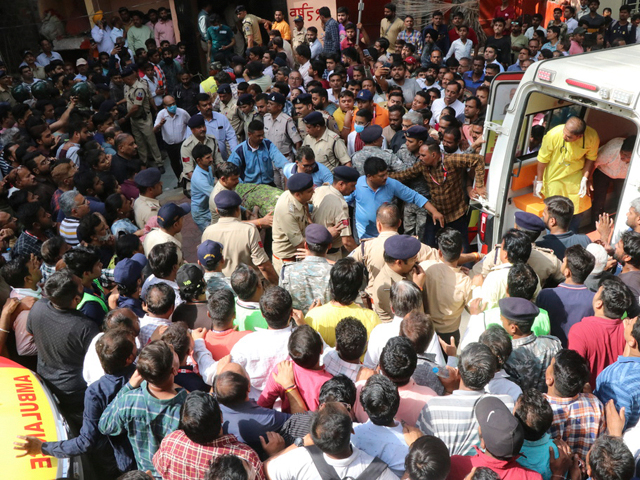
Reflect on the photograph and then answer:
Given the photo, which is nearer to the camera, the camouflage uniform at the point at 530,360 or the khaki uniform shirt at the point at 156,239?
the camouflage uniform at the point at 530,360

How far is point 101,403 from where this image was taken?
2984mm

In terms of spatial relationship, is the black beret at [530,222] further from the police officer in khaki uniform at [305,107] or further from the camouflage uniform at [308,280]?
the police officer in khaki uniform at [305,107]

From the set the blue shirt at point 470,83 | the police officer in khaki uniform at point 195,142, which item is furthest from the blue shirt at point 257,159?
the blue shirt at point 470,83

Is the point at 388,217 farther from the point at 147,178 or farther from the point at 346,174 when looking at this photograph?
the point at 147,178

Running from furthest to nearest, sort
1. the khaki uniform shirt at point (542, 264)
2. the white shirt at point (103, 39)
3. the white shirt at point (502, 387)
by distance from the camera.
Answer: the white shirt at point (103, 39) → the khaki uniform shirt at point (542, 264) → the white shirt at point (502, 387)

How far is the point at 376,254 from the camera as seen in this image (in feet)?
13.8

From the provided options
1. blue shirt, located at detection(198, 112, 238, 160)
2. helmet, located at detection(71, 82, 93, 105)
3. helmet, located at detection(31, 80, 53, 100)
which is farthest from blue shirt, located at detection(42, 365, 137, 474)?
helmet, located at detection(31, 80, 53, 100)

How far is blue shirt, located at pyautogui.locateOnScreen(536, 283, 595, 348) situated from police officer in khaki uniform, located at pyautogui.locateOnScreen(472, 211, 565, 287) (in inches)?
14.7

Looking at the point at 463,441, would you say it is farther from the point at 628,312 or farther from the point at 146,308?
the point at 146,308

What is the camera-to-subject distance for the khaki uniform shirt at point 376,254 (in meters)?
4.17

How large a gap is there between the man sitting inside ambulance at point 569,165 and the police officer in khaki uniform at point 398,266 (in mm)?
2055

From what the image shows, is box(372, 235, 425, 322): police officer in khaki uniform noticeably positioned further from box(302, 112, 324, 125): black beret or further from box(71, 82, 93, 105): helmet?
box(71, 82, 93, 105): helmet

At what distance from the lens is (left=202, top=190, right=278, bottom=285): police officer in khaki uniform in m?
4.57

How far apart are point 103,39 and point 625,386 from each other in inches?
481
